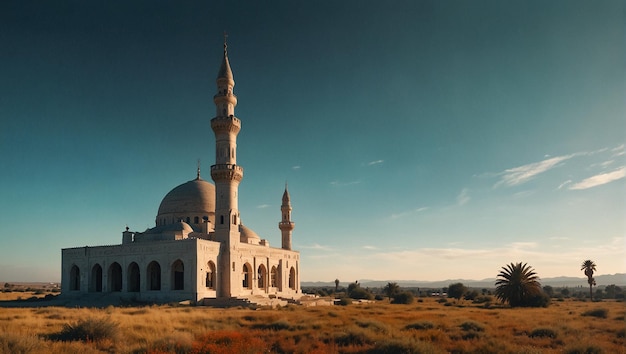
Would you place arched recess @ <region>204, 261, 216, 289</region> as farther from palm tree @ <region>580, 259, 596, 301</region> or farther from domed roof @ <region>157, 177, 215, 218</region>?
palm tree @ <region>580, 259, 596, 301</region>

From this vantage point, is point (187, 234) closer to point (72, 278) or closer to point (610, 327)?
point (72, 278)

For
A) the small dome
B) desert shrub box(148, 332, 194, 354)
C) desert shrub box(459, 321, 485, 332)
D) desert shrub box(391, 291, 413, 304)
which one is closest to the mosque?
the small dome

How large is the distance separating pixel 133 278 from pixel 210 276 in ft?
30.4

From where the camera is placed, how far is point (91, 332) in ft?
57.3

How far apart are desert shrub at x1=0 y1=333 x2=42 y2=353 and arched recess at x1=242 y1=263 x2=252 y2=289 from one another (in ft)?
123

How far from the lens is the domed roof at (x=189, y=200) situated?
56.6 meters

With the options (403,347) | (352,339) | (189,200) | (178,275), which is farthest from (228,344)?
(189,200)

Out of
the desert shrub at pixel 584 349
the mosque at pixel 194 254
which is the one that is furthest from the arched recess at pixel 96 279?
the desert shrub at pixel 584 349

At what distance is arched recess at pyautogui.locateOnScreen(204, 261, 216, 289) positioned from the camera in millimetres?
46828

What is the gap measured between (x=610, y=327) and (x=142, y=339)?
66.4 ft

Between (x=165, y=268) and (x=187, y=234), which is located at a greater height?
(x=187, y=234)

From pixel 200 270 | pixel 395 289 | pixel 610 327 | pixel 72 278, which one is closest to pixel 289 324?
pixel 610 327

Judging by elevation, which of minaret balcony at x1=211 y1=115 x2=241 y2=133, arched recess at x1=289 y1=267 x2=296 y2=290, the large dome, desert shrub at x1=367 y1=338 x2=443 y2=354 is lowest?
arched recess at x1=289 y1=267 x2=296 y2=290

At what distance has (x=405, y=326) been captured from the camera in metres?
23.1
